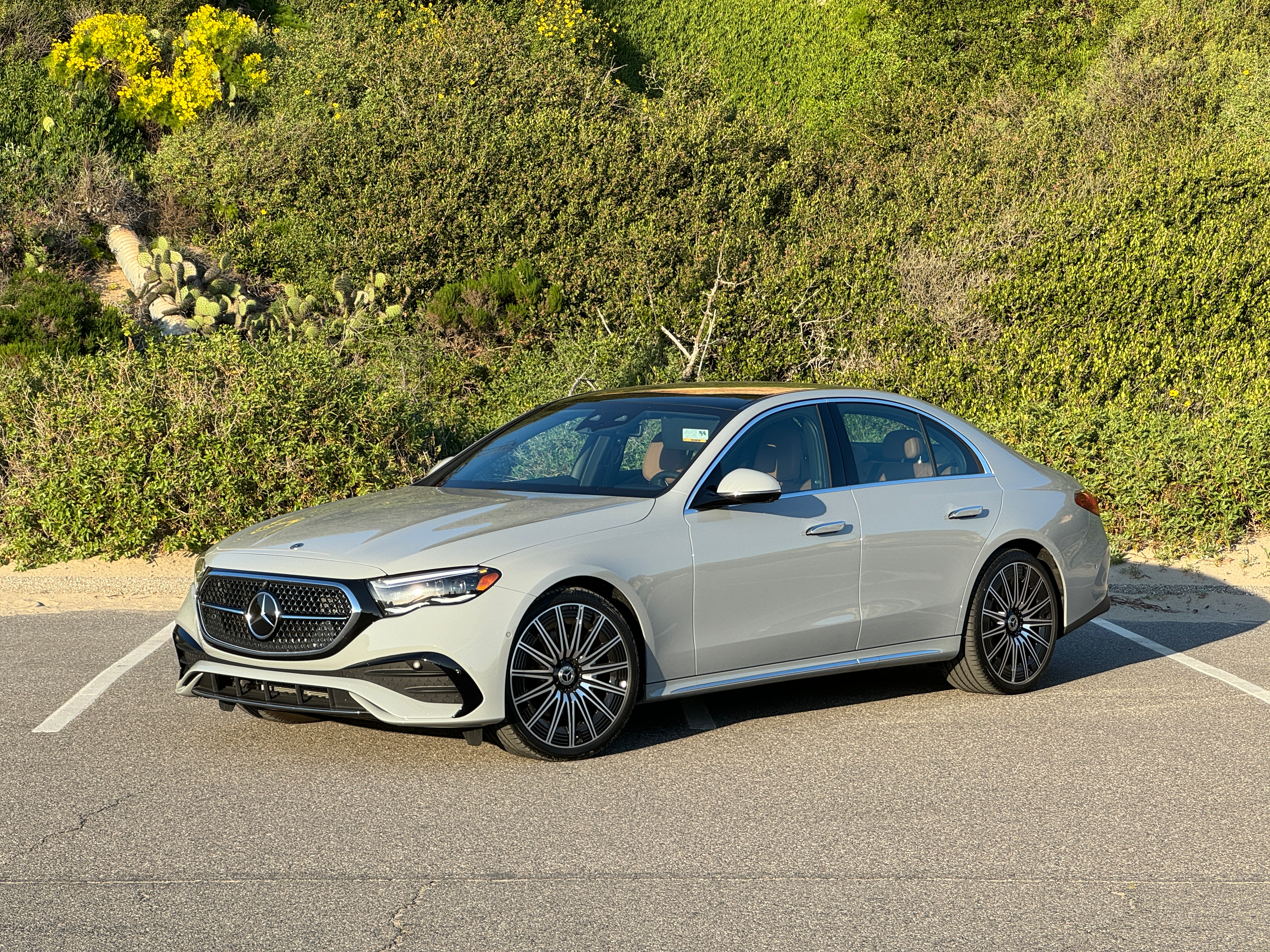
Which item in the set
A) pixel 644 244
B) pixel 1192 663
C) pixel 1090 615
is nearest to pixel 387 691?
pixel 1090 615

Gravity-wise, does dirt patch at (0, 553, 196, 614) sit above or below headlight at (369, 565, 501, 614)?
below

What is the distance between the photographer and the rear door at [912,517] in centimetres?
704

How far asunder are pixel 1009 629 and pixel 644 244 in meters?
13.6

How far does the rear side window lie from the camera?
7625mm

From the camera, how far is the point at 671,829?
5223 mm

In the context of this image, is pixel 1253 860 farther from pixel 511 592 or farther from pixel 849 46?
pixel 849 46

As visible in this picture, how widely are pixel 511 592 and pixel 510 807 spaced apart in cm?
85

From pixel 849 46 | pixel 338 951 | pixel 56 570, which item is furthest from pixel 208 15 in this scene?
pixel 338 951

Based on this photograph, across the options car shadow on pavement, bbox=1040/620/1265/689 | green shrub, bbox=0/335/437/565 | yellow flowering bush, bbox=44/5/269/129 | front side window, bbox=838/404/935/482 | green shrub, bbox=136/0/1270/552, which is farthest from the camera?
yellow flowering bush, bbox=44/5/269/129

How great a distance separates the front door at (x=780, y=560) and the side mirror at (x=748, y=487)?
0.13 metres

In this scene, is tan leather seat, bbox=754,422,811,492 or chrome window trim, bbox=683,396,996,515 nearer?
chrome window trim, bbox=683,396,996,515

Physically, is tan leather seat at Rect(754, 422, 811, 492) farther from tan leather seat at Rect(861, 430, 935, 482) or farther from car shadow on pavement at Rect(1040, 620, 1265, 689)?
car shadow on pavement at Rect(1040, 620, 1265, 689)

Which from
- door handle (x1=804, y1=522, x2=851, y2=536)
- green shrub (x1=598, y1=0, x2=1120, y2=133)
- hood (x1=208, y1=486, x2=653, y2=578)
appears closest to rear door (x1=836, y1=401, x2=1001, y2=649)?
door handle (x1=804, y1=522, x2=851, y2=536)

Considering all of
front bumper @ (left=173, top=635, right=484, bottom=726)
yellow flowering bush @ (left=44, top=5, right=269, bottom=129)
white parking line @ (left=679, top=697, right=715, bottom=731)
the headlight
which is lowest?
white parking line @ (left=679, top=697, right=715, bottom=731)
